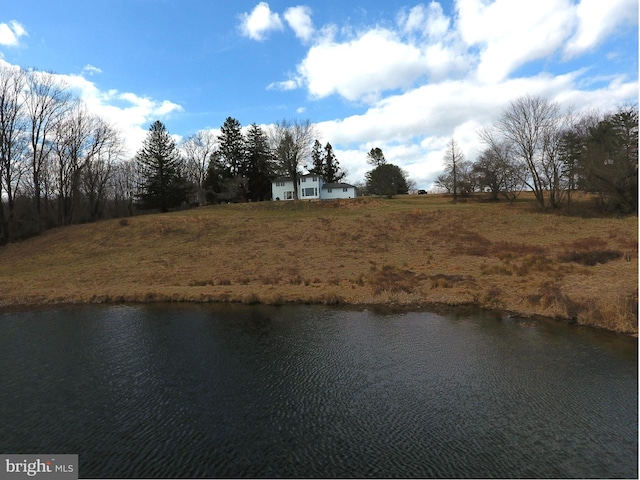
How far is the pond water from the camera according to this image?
6.70m

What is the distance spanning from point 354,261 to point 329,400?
63.4 feet

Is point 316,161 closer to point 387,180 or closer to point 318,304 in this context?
point 387,180

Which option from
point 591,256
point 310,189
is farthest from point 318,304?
point 310,189

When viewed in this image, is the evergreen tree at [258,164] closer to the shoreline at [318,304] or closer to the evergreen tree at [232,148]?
the evergreen tree at [232,148]

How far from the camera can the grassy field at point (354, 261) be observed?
1772 cm

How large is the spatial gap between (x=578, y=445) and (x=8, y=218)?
54350 mm

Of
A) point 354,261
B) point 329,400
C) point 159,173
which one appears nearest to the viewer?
point 329,400

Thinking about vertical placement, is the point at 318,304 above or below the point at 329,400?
above

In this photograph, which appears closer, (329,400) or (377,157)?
(329,400)

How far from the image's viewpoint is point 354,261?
27.9 meters

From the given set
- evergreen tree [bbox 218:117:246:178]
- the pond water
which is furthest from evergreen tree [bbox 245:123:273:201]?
the pond water

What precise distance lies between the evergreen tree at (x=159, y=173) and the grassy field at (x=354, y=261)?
1786cm

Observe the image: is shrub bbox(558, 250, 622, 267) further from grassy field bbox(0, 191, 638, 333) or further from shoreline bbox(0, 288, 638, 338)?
shoreline bbox(0, 288, 638, 338)

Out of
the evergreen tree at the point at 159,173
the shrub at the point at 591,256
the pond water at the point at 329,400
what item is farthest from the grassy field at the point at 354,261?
the evergreen tree at the point at 159,173
